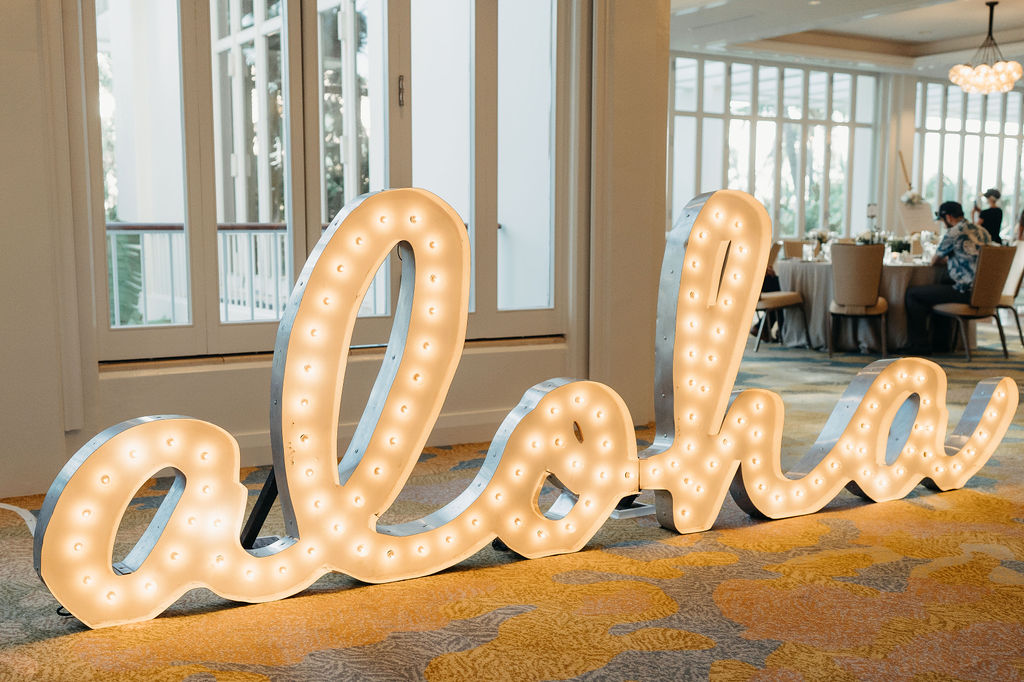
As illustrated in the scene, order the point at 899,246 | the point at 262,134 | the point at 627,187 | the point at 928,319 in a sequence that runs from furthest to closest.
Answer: the point at 899,246
the point at 928,319
the point at 627,187
the point at 262,134

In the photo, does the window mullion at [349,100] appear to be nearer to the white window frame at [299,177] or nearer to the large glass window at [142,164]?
the white window frame at [299,177]

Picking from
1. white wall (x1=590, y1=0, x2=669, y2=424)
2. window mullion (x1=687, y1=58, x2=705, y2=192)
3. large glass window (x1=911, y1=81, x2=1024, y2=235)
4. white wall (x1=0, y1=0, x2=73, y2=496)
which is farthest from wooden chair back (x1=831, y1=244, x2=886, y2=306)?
large glass window (x1=911, y1=81, x2=1024, y2=235)

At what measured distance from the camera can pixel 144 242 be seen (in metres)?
3.89

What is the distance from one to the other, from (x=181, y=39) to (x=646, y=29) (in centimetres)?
216

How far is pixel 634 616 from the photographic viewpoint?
7.87 feet

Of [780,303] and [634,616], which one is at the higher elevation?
[780,303]

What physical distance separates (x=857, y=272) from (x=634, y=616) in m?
5.72

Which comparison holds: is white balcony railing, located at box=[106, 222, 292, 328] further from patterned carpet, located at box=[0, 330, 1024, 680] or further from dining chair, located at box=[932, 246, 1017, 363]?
dining chair, located at box=[932, 246, 1017, 363]

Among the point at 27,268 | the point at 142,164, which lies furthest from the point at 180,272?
the point at 27,268

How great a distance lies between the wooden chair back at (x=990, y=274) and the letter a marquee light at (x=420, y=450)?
172 inches

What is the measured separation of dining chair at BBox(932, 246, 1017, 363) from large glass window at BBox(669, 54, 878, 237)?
4.98 m

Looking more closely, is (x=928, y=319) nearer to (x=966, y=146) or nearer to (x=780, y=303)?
(x=780, y=303)

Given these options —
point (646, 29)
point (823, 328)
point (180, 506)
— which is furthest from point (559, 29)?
point (823, 328)

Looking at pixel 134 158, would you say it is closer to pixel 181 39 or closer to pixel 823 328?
pixel 181 39
